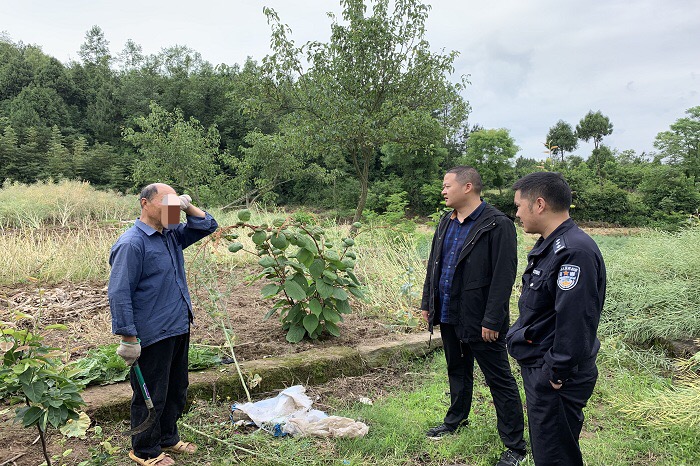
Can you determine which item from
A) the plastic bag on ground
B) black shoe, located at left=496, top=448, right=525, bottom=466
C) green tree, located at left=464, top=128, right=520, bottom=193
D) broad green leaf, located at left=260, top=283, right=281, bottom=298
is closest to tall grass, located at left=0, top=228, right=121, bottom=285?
broad green leaf, located at left=260, top=283, right=281, bottom=298

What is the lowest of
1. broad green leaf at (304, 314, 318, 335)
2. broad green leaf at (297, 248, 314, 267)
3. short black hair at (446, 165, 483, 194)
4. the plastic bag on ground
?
the plastic bag on ground

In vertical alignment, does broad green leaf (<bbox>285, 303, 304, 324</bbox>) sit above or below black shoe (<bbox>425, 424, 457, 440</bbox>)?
above

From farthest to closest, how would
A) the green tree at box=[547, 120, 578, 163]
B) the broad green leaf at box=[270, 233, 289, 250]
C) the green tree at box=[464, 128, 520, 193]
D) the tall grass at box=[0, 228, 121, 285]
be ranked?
the green tree at box=[547, 120, 578, 163] → the green tree at box=[464, 128, 520, 193] → the tall grass at box=[0, 228, 121, 285] → the broad green leaf at box=[270, 233, 289, 250]

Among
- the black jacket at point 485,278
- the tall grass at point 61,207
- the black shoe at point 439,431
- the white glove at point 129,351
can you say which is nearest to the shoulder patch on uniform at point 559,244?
the black jacket at point 485,278

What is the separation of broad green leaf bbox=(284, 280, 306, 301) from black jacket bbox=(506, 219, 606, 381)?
6.71 ft

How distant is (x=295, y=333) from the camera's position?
4.12 m

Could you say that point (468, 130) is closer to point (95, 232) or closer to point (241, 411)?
point (95, 232)

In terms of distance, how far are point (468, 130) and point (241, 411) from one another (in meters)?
39.2

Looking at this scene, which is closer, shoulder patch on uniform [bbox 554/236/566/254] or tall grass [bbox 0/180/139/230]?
shoulder patch on uniform [bbox 554/236/566/254]

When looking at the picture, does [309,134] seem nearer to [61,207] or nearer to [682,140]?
[61,207]

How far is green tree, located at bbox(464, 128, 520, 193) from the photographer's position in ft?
87.4

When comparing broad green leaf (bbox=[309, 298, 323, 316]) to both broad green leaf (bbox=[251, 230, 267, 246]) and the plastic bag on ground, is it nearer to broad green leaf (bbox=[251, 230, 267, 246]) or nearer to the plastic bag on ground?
broad green leaf (bbox=[251, 230, 267, 246])

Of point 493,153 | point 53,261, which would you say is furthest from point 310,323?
point 493,153

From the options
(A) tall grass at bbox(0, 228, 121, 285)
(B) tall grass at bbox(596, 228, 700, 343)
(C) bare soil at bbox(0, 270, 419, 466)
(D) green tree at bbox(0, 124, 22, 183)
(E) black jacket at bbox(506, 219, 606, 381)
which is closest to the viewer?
(E) black jacket at bbox(506, 219, 606, 381)
